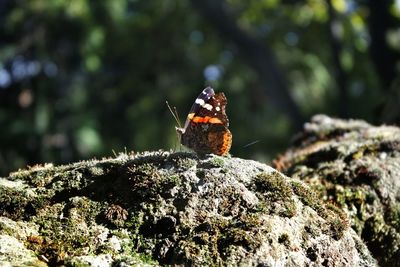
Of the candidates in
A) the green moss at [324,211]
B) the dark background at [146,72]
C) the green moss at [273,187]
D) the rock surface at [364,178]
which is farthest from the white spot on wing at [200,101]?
the dark background at [146,72]

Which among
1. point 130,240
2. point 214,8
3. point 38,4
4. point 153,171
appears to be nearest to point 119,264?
point 130,240

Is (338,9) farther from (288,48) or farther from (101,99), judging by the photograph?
(101,99)

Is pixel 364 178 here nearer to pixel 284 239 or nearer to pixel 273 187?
pixel 273 187

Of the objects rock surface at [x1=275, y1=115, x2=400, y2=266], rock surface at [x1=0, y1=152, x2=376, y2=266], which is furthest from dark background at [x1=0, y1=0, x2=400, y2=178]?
rock surface at [x1=0, y1=152, x2=376, y2=266]

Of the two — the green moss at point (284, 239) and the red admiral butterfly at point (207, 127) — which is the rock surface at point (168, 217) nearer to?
the green moss at point (284, 239)

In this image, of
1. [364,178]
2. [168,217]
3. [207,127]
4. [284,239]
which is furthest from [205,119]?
[364,178]

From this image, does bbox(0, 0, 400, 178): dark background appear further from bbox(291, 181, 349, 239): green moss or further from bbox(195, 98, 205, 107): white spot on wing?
bbox(291, 181, 349, 239): green moss

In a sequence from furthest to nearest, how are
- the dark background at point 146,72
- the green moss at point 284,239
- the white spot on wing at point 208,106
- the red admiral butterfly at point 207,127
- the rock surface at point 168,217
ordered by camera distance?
the dark background at point 146,72 < the white spot on wing at point 208,106 < the red admiral butterfly at point 207,127 < the green moss at point 284,239 < the rock surface at point 168,217
